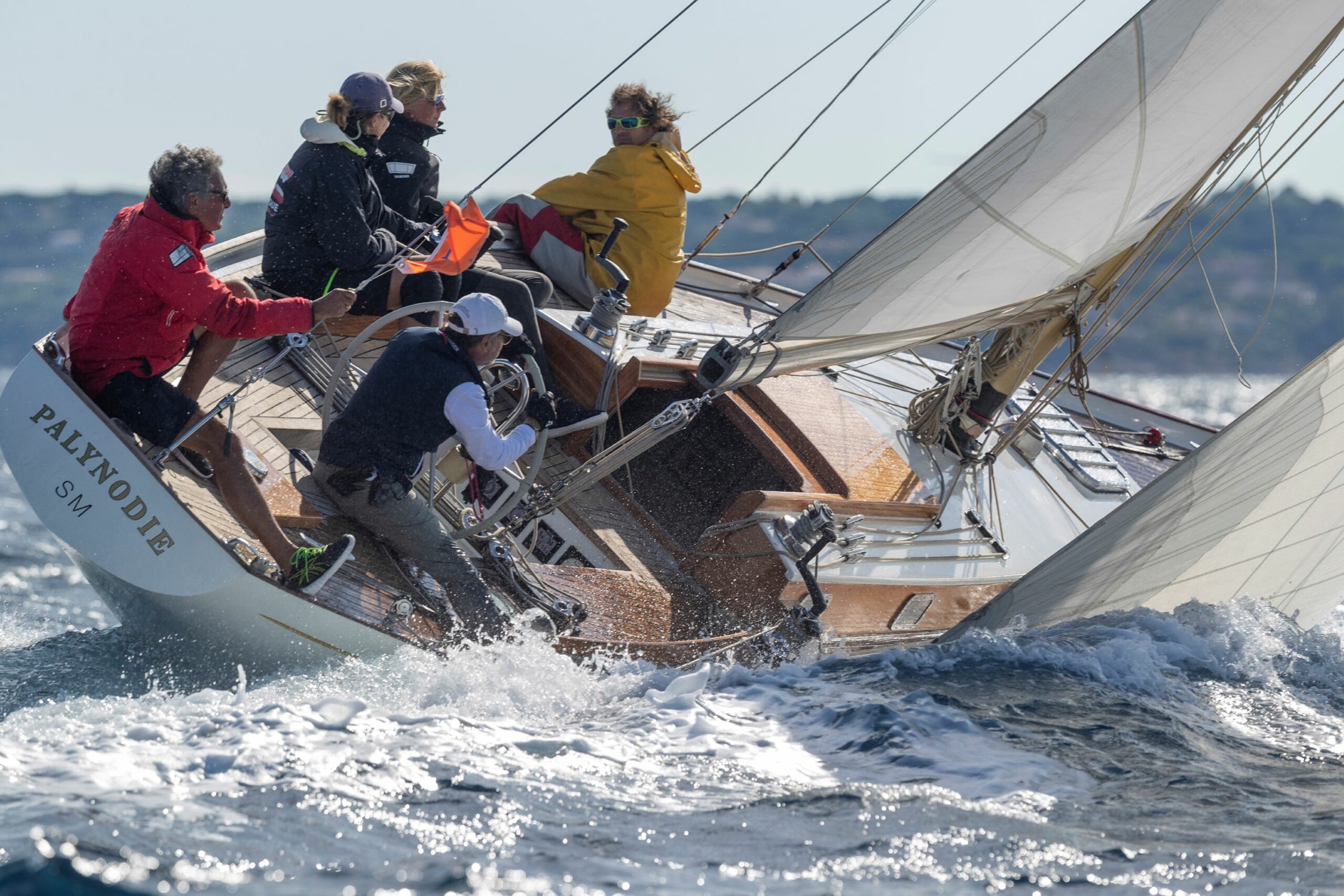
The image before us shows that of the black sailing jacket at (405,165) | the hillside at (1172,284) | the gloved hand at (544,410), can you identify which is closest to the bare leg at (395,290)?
the black sailing jacket at (405,165)

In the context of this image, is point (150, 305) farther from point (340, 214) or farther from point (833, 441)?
point (833, 441)

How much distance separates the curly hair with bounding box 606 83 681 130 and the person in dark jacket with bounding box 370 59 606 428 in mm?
968

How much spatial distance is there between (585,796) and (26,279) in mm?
54745

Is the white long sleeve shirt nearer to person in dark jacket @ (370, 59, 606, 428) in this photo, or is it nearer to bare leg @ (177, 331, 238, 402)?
bare leg @ (177, 331, 238, 402)

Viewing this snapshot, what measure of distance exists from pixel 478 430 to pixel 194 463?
3.11 feet

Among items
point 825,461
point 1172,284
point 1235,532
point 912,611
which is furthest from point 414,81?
point 1172,284

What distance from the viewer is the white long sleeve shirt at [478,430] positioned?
3.57 meters

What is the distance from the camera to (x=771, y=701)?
12.6ft

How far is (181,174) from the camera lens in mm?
3391

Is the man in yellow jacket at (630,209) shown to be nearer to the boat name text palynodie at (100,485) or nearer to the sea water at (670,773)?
the sea water at (670,773)

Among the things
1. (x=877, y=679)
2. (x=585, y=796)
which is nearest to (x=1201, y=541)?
(x=877, y=679)

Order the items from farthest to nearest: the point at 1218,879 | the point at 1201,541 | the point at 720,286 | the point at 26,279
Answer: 1. the point at 26,279
2. the point at 720,286
3. the point at 1201,541
4. the point at 1218,879

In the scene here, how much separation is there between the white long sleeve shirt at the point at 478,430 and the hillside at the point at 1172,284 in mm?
46027

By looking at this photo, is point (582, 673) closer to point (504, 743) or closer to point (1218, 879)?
point (504, 743)
